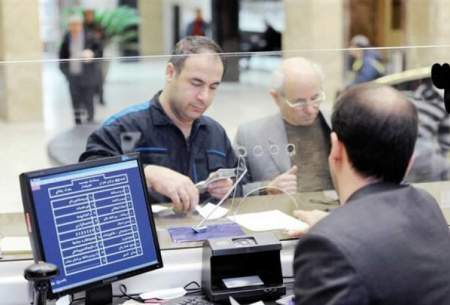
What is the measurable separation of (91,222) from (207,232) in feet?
1.77

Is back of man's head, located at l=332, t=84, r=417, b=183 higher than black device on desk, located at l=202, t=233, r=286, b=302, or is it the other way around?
back of man's head, located at l=332, t=84, r=417, b=183

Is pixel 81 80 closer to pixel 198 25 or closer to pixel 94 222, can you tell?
pixel 94 222

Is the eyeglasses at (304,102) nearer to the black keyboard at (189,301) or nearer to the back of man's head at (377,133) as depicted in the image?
the black keyboard at (189,301)

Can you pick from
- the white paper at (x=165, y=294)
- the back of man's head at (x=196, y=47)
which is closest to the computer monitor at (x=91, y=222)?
the white paper at (x=165, y=294)

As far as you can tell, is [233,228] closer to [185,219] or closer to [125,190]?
[185,219]

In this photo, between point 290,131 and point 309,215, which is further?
point 290,131

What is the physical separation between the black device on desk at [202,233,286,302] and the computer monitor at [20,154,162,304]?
0.57 feet

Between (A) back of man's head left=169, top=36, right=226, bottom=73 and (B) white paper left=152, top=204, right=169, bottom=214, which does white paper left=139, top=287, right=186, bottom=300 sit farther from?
(A) back of man's head left=169, top=36, right=226, bottom=73

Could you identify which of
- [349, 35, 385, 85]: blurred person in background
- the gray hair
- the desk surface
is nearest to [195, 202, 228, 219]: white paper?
the desk surface

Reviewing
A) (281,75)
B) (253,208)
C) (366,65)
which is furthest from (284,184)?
(366,65)

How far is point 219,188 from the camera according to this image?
127 inches

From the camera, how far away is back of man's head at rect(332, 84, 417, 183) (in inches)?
76.6

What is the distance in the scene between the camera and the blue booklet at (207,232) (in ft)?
9.56

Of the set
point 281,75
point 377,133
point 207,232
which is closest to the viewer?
point 377,133
